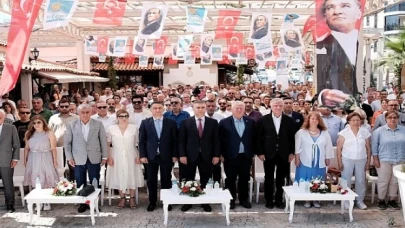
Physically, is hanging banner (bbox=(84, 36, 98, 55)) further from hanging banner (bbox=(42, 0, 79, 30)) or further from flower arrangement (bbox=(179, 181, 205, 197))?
flower arrangement (bbox=(179, 181, 205, 197))

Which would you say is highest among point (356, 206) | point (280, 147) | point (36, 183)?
point (280, 147)

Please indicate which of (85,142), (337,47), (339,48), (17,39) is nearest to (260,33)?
(337,47)

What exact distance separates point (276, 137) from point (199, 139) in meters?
1.21

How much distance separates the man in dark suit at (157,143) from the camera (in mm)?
7785

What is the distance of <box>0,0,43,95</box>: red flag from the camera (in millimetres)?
8188

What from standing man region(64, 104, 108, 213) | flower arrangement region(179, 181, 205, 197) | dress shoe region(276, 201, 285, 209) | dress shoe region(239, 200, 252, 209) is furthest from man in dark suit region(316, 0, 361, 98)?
standing man region(64, 104, 108, 213)

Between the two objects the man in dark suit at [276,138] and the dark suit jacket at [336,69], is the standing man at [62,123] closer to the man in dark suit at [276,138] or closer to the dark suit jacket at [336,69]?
the man in dark suit at [276,138]

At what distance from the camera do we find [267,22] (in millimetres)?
15250

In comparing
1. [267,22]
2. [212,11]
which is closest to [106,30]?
[212,11]

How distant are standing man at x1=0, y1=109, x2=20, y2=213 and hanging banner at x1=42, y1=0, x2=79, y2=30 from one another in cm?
326

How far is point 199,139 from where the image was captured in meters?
7.75

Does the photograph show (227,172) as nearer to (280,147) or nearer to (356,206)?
(280,147)

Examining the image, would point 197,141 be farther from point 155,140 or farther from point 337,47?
point 337,47

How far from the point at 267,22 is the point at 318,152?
8.15 metres
